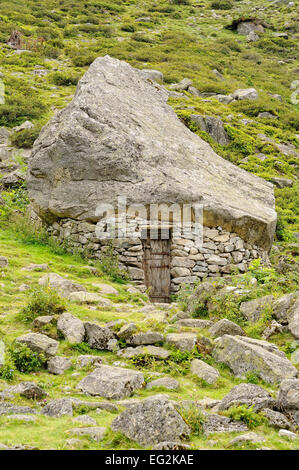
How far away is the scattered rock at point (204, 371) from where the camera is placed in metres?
5.85

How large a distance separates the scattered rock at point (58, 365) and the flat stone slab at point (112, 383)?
18.2 inches

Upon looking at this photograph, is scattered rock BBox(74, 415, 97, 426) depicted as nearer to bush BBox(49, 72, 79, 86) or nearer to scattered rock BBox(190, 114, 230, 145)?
scattered rock BBox(190, 114, 230, 145)

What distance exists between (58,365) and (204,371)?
1.74 metres

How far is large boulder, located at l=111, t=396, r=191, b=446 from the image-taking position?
3820 mm

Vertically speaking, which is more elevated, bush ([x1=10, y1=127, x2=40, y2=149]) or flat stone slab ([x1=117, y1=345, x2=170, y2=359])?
bush ([x1=10, y1=127, x2=40, y2=149])

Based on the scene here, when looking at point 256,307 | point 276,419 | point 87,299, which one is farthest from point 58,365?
point 256,307

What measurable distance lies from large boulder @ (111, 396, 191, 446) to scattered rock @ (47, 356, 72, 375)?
1916mm

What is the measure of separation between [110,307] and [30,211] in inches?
259

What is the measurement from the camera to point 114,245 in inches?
470

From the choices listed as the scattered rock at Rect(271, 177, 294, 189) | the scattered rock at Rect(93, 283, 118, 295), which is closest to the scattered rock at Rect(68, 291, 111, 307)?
the scattered rock at Rect(93, 283, 118, 295)

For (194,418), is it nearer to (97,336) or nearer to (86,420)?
(86,420)

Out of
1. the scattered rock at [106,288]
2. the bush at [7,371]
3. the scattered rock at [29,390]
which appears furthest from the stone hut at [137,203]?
the scattered rock at [29,390]

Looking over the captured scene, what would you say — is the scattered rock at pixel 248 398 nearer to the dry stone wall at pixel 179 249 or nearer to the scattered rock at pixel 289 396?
the scattered rock at pixel 289 396

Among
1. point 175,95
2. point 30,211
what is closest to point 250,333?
point 30,211
